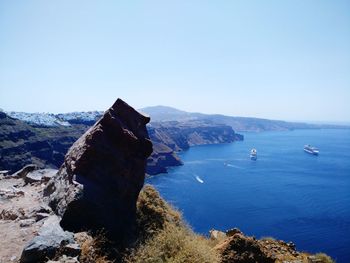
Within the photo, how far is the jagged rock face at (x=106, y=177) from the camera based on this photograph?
29.0ft

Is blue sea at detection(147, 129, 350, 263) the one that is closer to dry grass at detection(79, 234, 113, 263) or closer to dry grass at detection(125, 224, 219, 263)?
dry grass at detection(125, 224, 219, 263)

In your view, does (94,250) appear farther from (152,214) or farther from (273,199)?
(273,199)

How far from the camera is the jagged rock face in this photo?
883cm

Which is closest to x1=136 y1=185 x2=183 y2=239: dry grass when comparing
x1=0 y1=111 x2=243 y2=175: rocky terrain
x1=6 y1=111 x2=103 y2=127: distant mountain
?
x1=0 y1=111 x2=243 y2=175: rocky terrain

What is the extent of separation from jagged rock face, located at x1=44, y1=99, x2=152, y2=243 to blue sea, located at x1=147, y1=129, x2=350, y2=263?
2380 centimetres

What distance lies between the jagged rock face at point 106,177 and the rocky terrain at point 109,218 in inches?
1.1

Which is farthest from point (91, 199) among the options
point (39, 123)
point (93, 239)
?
point (39, 123)

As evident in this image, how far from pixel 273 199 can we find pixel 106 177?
244 ft

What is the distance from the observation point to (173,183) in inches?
3971

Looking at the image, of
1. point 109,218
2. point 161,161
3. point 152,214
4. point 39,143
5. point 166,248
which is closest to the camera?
point 166,248

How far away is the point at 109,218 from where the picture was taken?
9.26 m

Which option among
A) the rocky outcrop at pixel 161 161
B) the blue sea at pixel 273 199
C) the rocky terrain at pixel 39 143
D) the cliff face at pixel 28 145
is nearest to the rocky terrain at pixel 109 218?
the blue sea at pixel 273 199

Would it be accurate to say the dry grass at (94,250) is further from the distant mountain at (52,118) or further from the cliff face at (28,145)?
the distant mountain at (52,118)

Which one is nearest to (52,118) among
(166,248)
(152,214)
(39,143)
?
(39,143)
